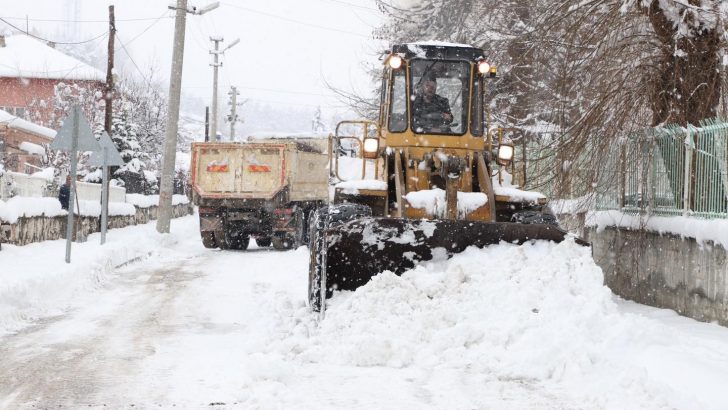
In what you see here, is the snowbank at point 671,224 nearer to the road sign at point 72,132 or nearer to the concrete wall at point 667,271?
the concrete wall at point 667,271

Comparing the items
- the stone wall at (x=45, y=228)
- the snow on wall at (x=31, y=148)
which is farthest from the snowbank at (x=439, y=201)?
the snow on wall at (x=31, y=148)

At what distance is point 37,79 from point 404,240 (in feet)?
178

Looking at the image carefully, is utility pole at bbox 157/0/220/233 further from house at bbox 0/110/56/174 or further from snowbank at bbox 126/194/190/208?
house at bbox 0/110/56/174

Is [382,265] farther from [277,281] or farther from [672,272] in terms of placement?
[277,281]

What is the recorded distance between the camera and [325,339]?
737cm

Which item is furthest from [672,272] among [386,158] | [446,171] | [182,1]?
[182,1]

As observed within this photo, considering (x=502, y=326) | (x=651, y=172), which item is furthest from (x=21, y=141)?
(x=502, y=326)

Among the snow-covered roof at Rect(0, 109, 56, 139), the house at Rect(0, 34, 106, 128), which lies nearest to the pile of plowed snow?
the snow-covered roof at Rect(0, 109, 56, 139)

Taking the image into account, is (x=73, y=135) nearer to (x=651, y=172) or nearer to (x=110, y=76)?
(x=651, y=172)

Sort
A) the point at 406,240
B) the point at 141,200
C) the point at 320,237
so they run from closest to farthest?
the point at 406,240 → the point at 320,237 → the point at 141,200

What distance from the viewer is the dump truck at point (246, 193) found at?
20.8 m

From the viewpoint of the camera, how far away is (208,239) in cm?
2139

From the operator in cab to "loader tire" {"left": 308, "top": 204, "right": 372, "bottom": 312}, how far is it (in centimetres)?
170

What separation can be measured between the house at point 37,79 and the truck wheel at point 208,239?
105 feet
